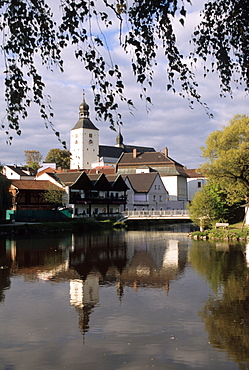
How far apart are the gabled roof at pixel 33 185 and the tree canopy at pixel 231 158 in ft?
77.1

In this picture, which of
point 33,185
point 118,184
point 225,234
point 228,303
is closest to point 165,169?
point 118,184

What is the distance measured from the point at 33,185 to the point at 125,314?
4329 cm

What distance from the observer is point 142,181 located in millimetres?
67625

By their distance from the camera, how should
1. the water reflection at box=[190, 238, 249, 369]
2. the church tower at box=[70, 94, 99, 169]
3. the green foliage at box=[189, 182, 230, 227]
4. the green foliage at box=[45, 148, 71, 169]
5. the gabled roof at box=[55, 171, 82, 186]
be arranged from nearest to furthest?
the water reflection at box=[190, 238, 249, 369] < the green foliage at box=[189, 182, 230, 227] < the gabled roof at box=[55, 171, 82, 186] < the green foliage at box=[45, 148, 71, 169] < the church tower at box=[70, 94, 99, 169]

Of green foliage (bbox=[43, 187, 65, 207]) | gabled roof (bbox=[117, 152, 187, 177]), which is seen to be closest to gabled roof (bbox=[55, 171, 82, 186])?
green foliage (bbox=[43, 187, 65, 207])

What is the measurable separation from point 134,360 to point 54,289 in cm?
701

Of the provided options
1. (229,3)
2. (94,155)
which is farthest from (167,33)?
(94,155)

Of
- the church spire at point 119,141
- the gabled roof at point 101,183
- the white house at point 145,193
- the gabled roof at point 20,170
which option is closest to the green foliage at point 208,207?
the gabled roof at point 101,183

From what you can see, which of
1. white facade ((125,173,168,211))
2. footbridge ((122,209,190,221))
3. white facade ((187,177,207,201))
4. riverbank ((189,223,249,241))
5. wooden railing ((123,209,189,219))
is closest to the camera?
riverbank ((189,223,249,241))

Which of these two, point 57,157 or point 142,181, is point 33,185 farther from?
point 57,157

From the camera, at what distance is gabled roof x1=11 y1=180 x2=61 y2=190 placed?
51066mm

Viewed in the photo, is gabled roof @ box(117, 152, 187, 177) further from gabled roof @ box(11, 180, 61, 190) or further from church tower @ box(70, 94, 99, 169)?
church tower @ box(70, 94, 99, 169)

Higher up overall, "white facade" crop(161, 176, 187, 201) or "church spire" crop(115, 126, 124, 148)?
"church spire" crop(115, 126, 124, 148)

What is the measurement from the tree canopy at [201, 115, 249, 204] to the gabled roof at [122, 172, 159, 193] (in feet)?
88.5
